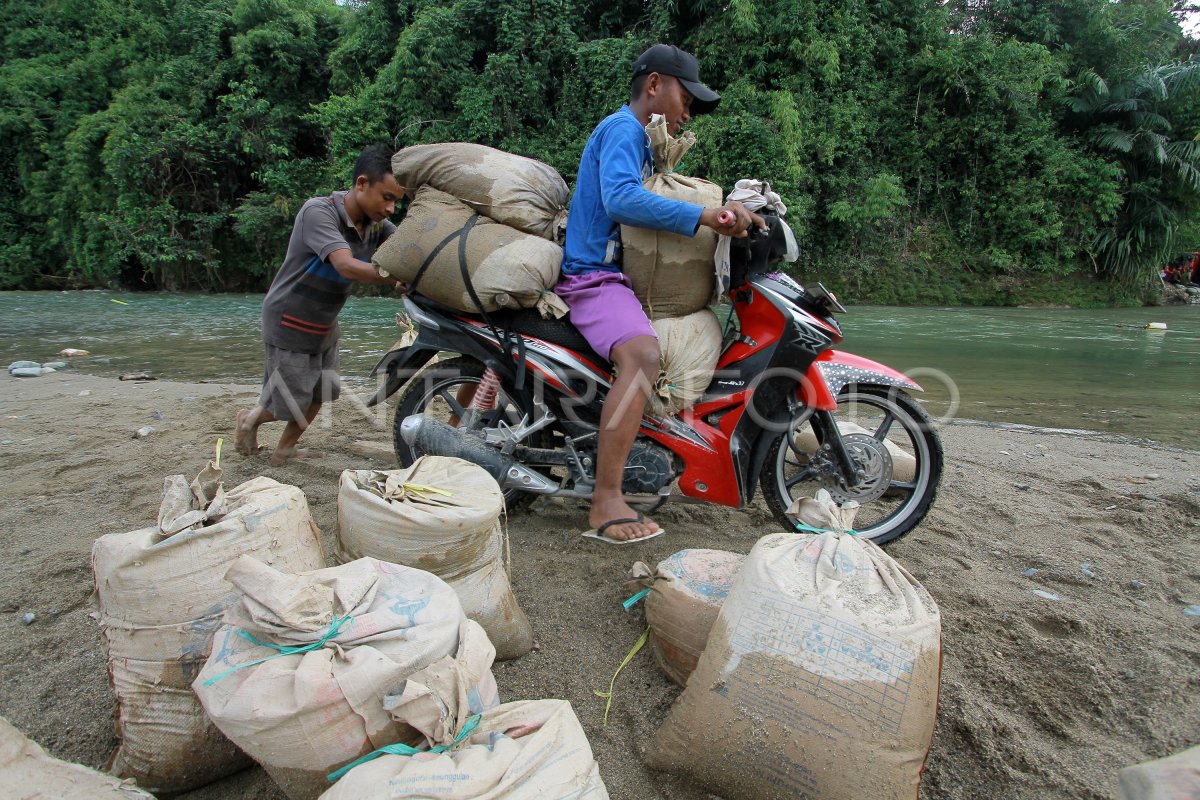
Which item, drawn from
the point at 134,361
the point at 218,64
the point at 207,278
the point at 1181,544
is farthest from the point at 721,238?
the point at 218,64

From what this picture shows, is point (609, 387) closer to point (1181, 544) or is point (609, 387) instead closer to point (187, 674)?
point (187, 674)

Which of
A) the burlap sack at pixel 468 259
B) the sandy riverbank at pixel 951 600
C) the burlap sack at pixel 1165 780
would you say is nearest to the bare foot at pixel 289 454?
the sandy riverbank at pixel 951 600

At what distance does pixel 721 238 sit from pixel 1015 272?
55.9 feet

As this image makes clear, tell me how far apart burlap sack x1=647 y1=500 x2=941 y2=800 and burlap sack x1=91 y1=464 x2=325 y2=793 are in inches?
40.3

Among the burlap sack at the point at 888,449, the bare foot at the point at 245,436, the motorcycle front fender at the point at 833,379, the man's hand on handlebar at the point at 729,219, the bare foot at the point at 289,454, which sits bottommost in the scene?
the bare foot at the point at 289,454

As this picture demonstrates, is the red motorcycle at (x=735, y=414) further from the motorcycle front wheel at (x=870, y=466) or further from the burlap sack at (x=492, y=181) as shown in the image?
the burlap sack at (x=492, y=181)

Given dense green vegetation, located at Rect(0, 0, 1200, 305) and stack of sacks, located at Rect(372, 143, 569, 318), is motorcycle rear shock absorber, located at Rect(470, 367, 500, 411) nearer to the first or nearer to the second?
stack of sacks, located at Rect(372, 143, 569, 318)

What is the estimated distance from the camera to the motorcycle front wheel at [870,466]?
2.56 metres

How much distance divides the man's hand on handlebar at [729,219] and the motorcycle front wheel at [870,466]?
788 millimetres

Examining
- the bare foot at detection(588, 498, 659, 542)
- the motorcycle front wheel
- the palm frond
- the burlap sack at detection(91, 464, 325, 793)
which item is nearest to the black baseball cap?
the motorcycle front wheel

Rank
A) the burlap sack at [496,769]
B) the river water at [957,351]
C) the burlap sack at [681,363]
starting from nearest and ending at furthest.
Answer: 1. the burlap sack at [496,769]
2. the burlap sack at [681,363]
3. the river water at [957,351]

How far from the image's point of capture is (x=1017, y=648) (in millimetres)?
1932

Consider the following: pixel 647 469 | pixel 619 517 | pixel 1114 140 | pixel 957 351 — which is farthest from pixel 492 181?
pixel 1114 140

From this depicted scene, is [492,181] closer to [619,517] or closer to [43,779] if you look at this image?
[619,517]
